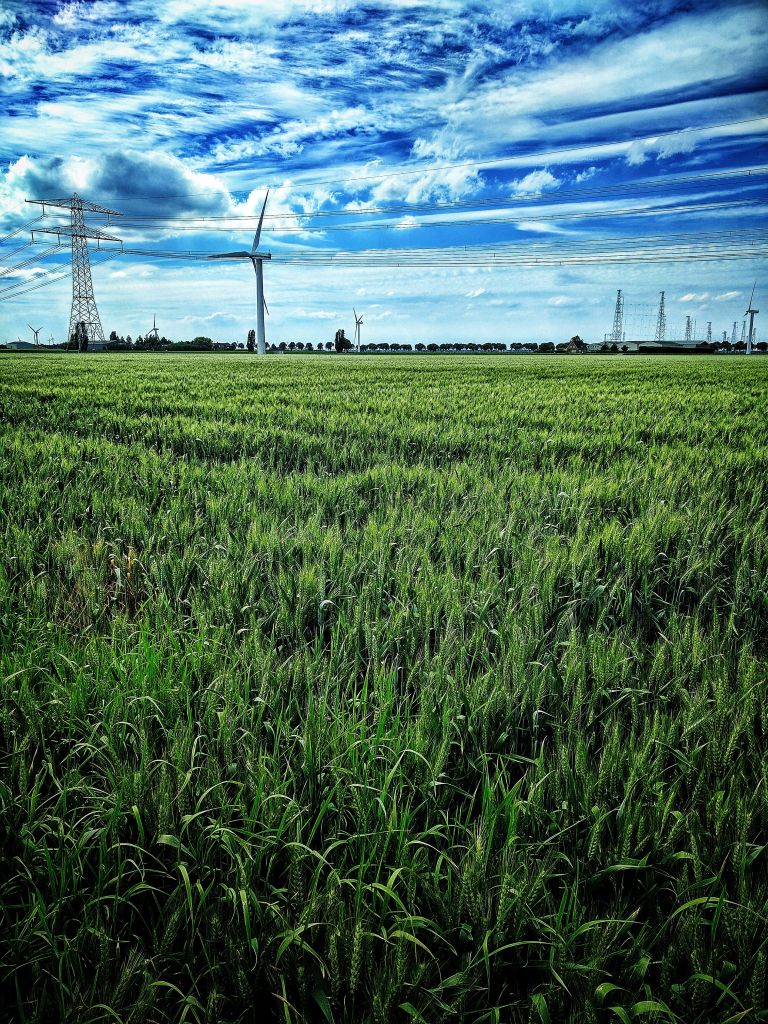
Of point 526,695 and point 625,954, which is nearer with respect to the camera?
point 625,954

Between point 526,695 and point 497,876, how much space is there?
0.64 m

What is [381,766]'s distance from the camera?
1.51 m

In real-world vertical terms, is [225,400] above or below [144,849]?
above

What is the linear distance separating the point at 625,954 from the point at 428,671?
3.12ft

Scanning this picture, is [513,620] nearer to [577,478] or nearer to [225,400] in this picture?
[577,478]

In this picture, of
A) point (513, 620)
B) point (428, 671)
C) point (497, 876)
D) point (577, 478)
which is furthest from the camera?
point (577, 478)

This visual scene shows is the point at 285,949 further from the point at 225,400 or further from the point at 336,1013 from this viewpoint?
the point at 225,400

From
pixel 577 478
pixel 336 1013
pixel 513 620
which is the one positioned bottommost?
pixel 336 1013

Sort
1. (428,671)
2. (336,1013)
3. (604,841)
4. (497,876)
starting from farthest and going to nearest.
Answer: (428,671), (604,841), (497,876), (336,1013)

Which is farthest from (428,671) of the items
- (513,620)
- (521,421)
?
(521,421)

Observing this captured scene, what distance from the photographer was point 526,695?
1741 millimetres

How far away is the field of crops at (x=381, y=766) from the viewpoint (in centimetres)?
102

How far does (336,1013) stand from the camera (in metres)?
1.00

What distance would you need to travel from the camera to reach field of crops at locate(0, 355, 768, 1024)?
102cm
